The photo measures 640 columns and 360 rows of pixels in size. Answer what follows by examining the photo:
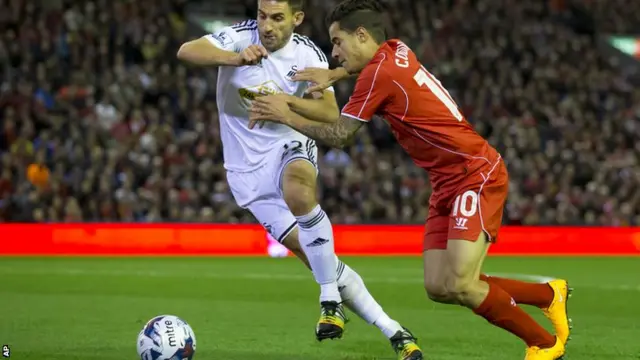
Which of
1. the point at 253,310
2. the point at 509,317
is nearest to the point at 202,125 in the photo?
the point at 253,310

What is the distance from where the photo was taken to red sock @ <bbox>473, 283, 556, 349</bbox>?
7.01m

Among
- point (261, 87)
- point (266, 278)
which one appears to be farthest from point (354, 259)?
point (261, 87)

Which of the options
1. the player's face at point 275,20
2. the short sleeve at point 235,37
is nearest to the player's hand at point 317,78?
the player's face at point 275,20

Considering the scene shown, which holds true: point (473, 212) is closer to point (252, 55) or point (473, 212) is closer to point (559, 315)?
point (559, 315)

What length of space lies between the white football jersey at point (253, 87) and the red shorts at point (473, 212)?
1.69 metres

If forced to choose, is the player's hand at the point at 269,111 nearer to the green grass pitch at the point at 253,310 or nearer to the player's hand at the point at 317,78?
the player's hand at the point at 317,78

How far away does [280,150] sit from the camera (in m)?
8.44

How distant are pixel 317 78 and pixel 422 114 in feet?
3.03

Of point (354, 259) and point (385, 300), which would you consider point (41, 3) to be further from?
point (385, 300)

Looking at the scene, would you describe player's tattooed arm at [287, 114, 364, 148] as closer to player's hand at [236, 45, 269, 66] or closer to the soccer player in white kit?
the soccer player in white kit

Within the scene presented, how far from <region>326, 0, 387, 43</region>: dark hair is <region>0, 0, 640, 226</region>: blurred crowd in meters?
13.6

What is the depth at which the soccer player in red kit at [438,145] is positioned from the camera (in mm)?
6945

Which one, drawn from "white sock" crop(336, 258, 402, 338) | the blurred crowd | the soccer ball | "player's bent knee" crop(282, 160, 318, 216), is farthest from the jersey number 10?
the blurred crowd

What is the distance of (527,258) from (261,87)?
1239 cm
